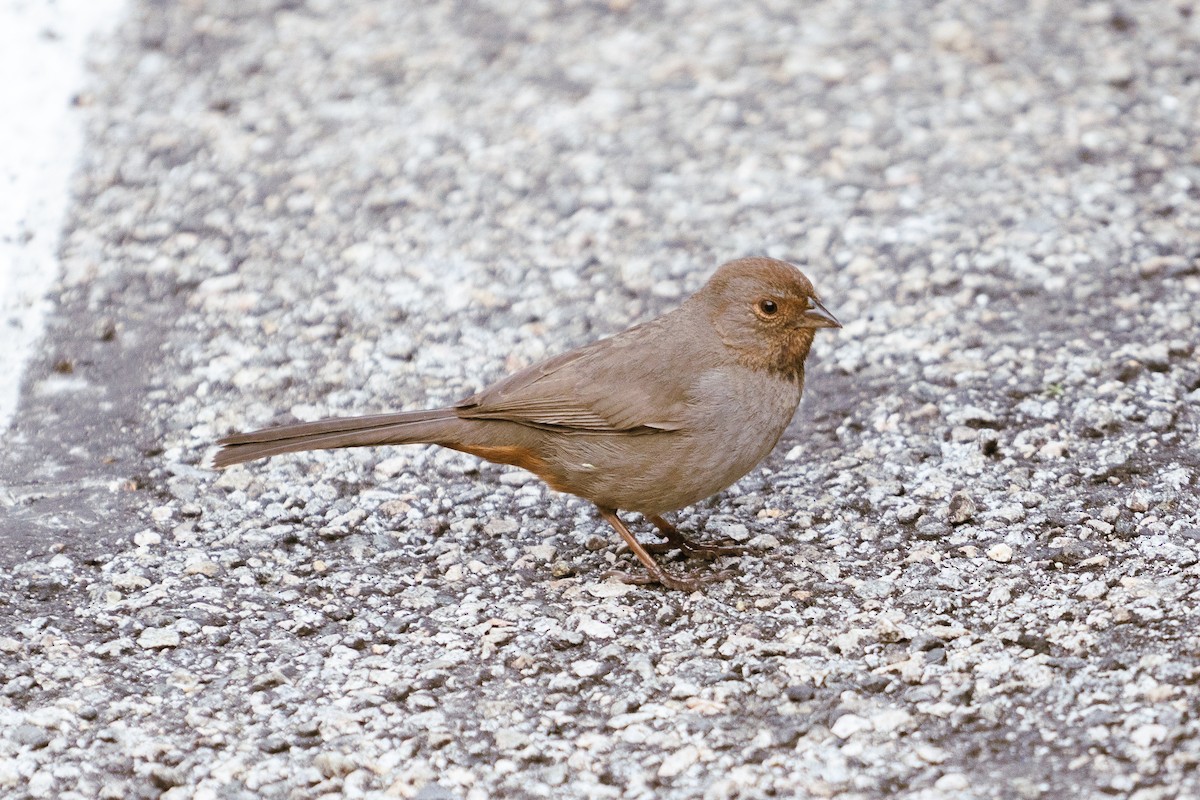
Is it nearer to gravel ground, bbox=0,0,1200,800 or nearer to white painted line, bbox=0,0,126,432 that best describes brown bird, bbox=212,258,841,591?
gravel ground, bbox=0,0,1200,800

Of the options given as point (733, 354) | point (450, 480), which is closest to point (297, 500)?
point (450, 480)

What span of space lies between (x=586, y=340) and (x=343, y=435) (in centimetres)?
159

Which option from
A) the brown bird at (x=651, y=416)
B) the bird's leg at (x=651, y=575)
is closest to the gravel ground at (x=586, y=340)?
the bird's leg at (x=651, y=575)

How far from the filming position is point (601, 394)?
438cm

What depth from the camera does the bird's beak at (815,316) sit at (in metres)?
4.43

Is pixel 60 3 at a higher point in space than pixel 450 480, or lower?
higher

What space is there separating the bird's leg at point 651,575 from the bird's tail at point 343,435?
0.62 meters

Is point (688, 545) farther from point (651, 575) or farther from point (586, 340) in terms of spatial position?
point (586, 340)

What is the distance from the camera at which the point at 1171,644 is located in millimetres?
3682

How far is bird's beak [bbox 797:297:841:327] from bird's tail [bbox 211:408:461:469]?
1.15 metres

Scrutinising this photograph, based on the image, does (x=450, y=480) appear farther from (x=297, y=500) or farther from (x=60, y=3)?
(x=60, y=3)

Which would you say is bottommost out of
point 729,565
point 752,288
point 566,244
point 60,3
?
point 729,565

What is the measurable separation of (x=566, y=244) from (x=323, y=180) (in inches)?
52.1

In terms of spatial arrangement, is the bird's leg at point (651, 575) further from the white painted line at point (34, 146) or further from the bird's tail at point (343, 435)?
the white painted line at point (34, 146)
